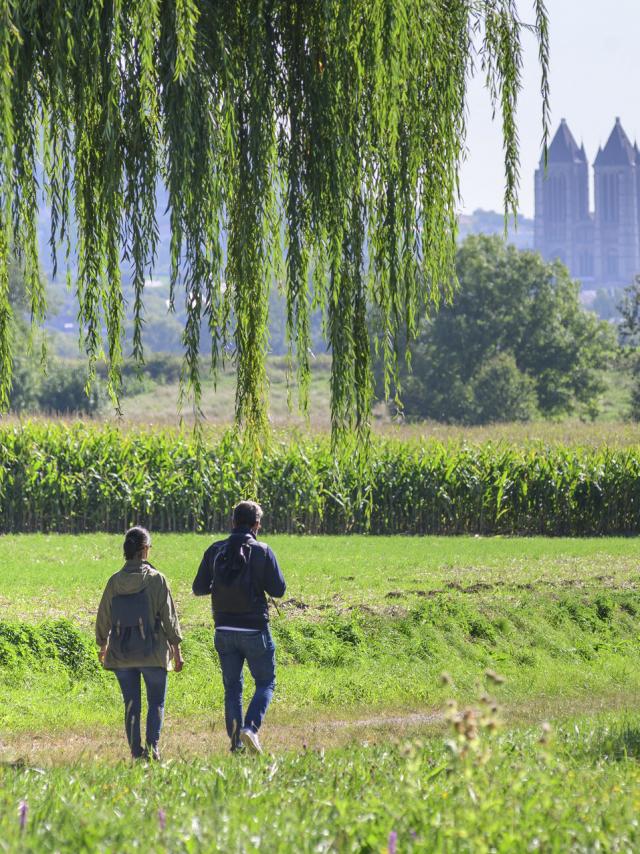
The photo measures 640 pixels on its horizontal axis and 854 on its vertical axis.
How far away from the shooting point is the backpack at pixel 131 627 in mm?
7949

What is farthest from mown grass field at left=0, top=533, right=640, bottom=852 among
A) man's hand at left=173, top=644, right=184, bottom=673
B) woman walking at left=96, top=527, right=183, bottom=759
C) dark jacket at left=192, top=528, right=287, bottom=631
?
dark jacket at left=192, top=528, right=287, bottom=631

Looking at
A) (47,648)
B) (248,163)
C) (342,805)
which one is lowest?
(47,648)

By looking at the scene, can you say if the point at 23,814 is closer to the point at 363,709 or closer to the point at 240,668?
the point at 240,668

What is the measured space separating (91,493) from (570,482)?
11110 mm

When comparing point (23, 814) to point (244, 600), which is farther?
point (244, 600)

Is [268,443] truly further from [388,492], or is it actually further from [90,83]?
[388,492]

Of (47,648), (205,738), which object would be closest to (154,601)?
(205,738)

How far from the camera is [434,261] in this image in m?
7.06

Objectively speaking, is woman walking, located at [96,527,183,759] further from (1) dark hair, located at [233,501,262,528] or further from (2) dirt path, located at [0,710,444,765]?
(2) dirt path, located at [0,710,444,765]

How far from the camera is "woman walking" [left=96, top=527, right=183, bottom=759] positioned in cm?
796

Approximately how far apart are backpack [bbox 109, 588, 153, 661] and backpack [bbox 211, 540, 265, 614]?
46cm

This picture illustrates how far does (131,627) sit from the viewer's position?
7.97 meters

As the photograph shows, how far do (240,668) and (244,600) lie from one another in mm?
522

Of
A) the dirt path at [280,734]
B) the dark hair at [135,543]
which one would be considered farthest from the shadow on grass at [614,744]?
the dark hair at [135,543]
